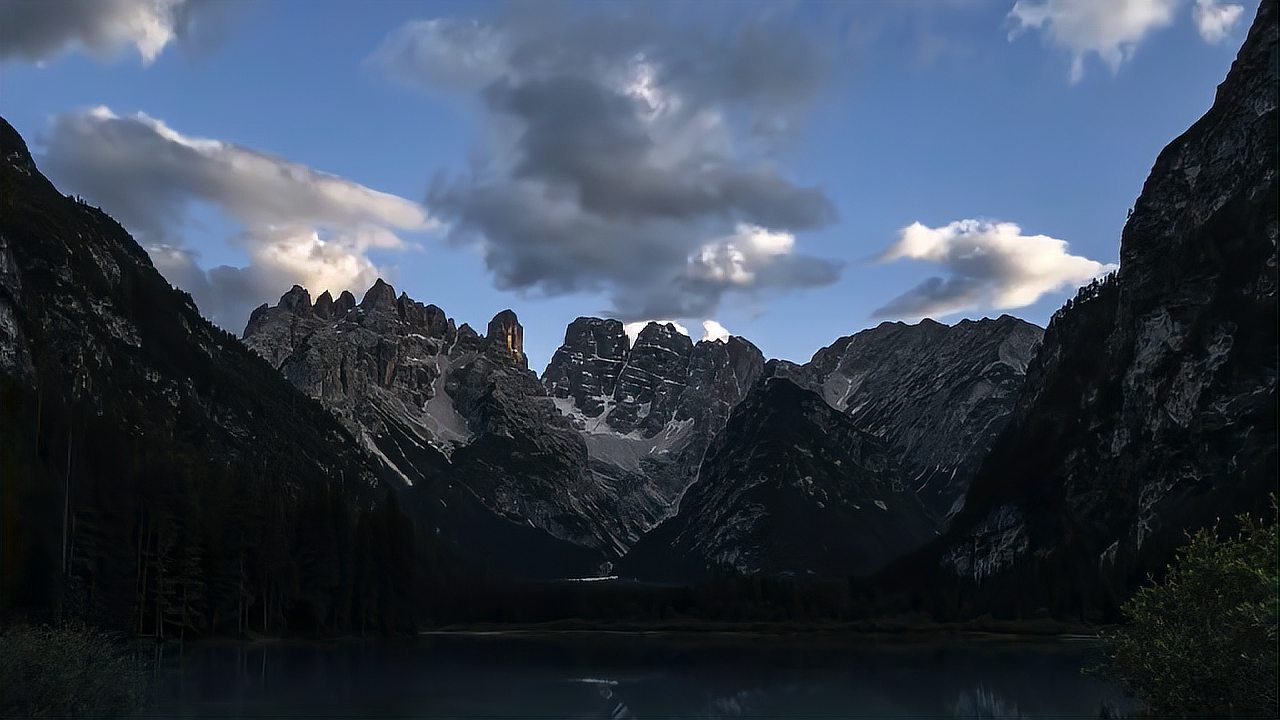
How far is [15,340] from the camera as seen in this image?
160 metres

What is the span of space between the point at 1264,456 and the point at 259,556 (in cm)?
14977

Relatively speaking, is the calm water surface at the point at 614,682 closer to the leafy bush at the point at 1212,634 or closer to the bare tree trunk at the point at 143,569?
the bare tree trunk at the point at 143,569

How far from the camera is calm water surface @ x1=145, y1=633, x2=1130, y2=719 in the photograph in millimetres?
75438

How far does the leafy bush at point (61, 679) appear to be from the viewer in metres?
50.4

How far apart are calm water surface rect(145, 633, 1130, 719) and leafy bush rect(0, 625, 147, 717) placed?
8.03m

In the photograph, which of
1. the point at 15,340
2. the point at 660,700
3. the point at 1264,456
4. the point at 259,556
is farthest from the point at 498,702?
the point at 1264,456

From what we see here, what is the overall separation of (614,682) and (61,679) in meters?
55.5

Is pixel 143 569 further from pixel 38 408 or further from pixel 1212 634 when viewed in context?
pixel 1212 634

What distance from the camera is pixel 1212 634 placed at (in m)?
53.5

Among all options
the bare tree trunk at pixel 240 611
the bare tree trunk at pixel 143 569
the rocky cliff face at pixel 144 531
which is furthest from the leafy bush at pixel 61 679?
→ the bare tree trunk at pixel 240 611

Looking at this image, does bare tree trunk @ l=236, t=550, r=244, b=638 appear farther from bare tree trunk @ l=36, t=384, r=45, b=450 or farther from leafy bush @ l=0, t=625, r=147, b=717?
leafy bush @ l=0, t=625, r=147, b=717

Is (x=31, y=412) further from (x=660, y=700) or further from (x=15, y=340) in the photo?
(x=660, y=700)

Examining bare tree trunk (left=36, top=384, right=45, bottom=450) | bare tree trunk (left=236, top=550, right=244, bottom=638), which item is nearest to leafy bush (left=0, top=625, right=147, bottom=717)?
bare tree trunk (left=36, top=384, right=45, bottom=450)

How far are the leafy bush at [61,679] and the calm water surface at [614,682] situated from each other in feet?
26.4
